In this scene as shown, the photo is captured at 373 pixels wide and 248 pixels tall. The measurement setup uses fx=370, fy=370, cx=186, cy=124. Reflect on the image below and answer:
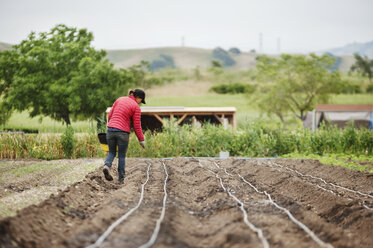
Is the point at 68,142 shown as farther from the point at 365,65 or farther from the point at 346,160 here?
the point at 365,65

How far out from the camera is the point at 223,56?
138m

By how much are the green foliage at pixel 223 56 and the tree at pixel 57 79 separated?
365 ft

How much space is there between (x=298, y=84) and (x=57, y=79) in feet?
63.3

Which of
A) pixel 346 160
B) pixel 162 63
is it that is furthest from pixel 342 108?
pixel 162 63

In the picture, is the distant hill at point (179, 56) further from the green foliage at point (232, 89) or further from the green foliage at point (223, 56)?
the green foliage at point (232, 89)

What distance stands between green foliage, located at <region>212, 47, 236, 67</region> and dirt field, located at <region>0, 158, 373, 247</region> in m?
129

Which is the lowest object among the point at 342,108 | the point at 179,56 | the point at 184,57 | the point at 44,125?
the point at 44,125

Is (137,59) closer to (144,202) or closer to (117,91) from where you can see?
(117,91)

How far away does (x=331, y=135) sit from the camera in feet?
42.1

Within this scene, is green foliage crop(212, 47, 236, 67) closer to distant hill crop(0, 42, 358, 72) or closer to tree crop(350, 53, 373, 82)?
distant hill crop(0, 42, 358, 72)

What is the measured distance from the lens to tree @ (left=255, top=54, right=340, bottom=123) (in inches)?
1229

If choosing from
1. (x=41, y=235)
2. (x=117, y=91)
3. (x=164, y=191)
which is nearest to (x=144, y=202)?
(x=164, y=191)

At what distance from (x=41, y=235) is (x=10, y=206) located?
5.25 ft

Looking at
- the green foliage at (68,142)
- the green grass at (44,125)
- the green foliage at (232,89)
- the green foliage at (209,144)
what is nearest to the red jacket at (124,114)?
the green foliage at (209,144)
